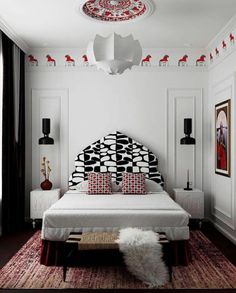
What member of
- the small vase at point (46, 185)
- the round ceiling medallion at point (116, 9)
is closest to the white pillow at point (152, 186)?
the small vase at point (46, 185)

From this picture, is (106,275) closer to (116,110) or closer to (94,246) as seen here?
(94,246)

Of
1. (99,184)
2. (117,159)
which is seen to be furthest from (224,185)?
(99,184)

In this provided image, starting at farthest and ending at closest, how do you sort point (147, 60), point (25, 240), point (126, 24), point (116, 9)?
point (147, 60), point (25, 240), point (126, 24), point (116, 9)

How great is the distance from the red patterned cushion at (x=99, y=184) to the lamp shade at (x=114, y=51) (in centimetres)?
220

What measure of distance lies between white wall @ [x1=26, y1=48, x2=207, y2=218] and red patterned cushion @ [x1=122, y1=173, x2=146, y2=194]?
0.74 meters

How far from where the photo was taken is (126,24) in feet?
16.1

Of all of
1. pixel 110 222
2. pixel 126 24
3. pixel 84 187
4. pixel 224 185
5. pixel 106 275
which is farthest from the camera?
pixel 84 187

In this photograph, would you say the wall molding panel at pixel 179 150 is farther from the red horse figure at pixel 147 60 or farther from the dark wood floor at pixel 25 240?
the dark wood floor at pixel 25 240

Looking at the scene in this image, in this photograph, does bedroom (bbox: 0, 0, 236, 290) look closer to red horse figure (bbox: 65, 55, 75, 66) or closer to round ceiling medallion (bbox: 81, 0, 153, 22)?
red horse figure (bbox: 65, 55, 75, 66)

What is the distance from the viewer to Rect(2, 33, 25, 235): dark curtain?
17.4ft

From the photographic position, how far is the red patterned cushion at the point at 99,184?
552 cm

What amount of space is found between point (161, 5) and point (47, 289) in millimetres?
3306

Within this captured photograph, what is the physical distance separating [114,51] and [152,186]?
275 cm

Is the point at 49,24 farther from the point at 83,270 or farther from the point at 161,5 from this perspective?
the point at 83,270
